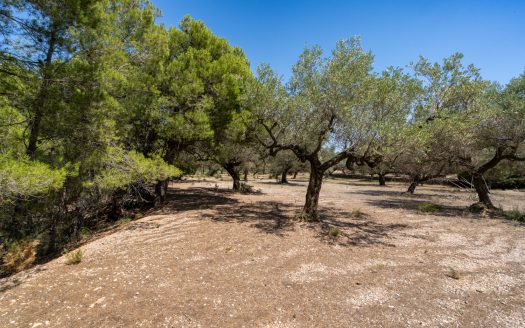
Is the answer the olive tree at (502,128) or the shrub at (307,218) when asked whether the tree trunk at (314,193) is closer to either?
the shrub at (307,218)

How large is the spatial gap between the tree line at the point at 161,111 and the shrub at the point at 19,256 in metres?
0.47

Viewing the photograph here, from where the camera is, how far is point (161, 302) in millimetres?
5156

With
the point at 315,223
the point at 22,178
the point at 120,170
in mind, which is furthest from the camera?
the point at 315,223

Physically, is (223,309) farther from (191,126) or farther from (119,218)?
(119,218)

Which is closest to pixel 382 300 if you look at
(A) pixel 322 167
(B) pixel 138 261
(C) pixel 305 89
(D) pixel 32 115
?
(B) pixel 138 261

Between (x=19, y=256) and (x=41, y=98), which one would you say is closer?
(x=41, y=98)

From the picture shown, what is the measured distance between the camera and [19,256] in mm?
8977

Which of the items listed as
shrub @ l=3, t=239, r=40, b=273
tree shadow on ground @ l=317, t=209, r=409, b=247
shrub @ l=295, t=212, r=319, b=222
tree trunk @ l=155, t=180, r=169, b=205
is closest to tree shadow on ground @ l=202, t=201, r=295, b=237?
shrub @ l=295, t=212, r=319, b=222

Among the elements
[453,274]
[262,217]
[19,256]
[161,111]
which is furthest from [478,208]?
[19,256]

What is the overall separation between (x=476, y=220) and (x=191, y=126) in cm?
1569

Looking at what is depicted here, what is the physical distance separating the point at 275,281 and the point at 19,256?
30.0ft

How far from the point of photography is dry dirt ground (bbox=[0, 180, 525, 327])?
4.75 m

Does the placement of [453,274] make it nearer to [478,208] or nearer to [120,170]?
[120,170]

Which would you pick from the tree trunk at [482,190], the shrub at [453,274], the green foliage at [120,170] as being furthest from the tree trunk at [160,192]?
the tree trunk at [482,190]
